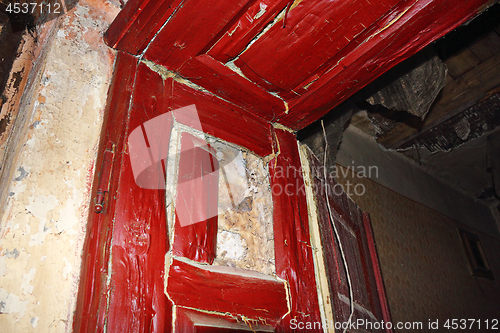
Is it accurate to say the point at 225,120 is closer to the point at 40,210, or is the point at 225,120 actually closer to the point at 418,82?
the point at 40,210

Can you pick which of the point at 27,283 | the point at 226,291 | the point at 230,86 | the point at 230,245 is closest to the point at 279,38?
the point at 230,86

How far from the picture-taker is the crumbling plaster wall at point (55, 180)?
716mm

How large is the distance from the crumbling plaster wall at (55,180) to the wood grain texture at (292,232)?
0.69 meters

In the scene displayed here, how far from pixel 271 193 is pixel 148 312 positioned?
68 cm

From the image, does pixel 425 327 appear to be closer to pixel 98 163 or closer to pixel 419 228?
pixel 419 228

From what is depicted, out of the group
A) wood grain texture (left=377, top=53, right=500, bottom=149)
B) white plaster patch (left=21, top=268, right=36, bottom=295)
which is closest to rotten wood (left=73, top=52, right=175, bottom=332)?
white plaster patch (left=21, top=268, right=36, bottom=295)

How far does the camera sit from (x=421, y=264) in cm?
320

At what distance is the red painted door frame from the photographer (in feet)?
2.43

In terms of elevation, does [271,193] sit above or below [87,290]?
above

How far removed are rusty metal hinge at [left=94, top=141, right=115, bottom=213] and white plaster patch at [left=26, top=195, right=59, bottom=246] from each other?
0.11 metres

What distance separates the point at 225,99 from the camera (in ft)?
4.21

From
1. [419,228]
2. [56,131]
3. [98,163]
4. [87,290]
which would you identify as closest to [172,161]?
[98,163]

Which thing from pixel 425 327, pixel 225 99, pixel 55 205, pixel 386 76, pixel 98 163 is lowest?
pixel 425 327

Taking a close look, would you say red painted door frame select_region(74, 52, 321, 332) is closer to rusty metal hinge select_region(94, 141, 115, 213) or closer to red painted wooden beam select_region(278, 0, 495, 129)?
rusty metal hinge select_region(94, 141, 115, 213)
